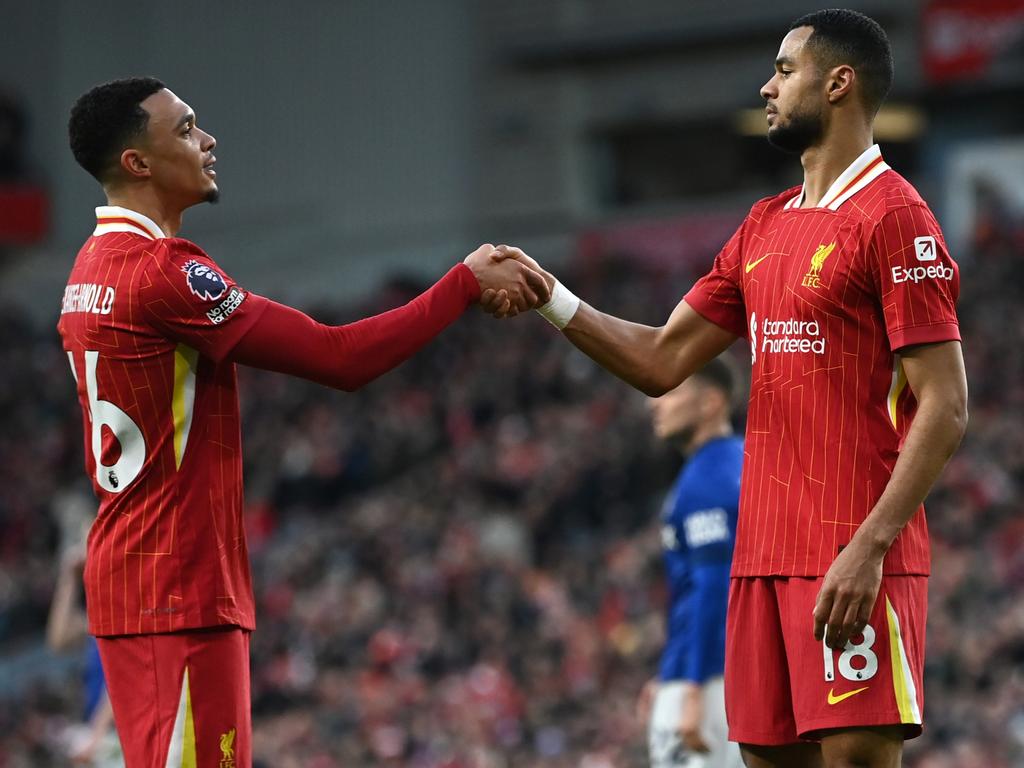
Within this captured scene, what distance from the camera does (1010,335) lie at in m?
16.1

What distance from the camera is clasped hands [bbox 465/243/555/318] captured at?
212 inches

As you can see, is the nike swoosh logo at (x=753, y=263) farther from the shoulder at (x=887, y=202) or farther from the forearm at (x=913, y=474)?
the forearm at (x=913, y=474)

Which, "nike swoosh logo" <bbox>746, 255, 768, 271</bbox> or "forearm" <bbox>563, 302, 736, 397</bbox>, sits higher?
"nike swoosh logo" <bbox>746, 255, 768, 271</bbox>

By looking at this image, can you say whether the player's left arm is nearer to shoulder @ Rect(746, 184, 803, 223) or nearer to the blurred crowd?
shoulder @ Rect(746, 184, 803, 223)

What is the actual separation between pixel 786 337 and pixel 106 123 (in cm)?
206

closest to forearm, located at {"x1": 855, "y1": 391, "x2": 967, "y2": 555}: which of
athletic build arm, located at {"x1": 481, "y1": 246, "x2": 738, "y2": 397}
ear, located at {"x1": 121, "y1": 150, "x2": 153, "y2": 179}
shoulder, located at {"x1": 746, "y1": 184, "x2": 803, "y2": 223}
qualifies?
shoulder, located at {"x1": 746, "y1": 184, "x2": 803, "y2": 223}

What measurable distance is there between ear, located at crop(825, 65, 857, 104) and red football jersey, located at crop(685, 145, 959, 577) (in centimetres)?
18

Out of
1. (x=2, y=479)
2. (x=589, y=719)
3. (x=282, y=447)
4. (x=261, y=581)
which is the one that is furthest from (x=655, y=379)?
(x=2, y=479)

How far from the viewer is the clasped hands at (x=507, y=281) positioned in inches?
212

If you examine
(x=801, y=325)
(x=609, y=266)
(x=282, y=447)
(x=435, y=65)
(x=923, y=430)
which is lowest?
(x=923, y=430)

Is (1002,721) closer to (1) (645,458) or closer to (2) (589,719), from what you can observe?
(2) (589,719)

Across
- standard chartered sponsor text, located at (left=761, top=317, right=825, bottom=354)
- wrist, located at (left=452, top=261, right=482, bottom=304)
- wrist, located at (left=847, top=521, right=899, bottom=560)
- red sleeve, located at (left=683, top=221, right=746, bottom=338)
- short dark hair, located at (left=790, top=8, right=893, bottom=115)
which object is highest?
short dark hair, located at (left=790, top=8, right=893, bottom=115)

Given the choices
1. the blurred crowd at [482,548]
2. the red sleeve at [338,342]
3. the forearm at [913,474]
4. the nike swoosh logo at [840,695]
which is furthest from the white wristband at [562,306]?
the blurred crowd at [482,548]

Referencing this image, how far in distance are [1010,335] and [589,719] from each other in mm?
6115
